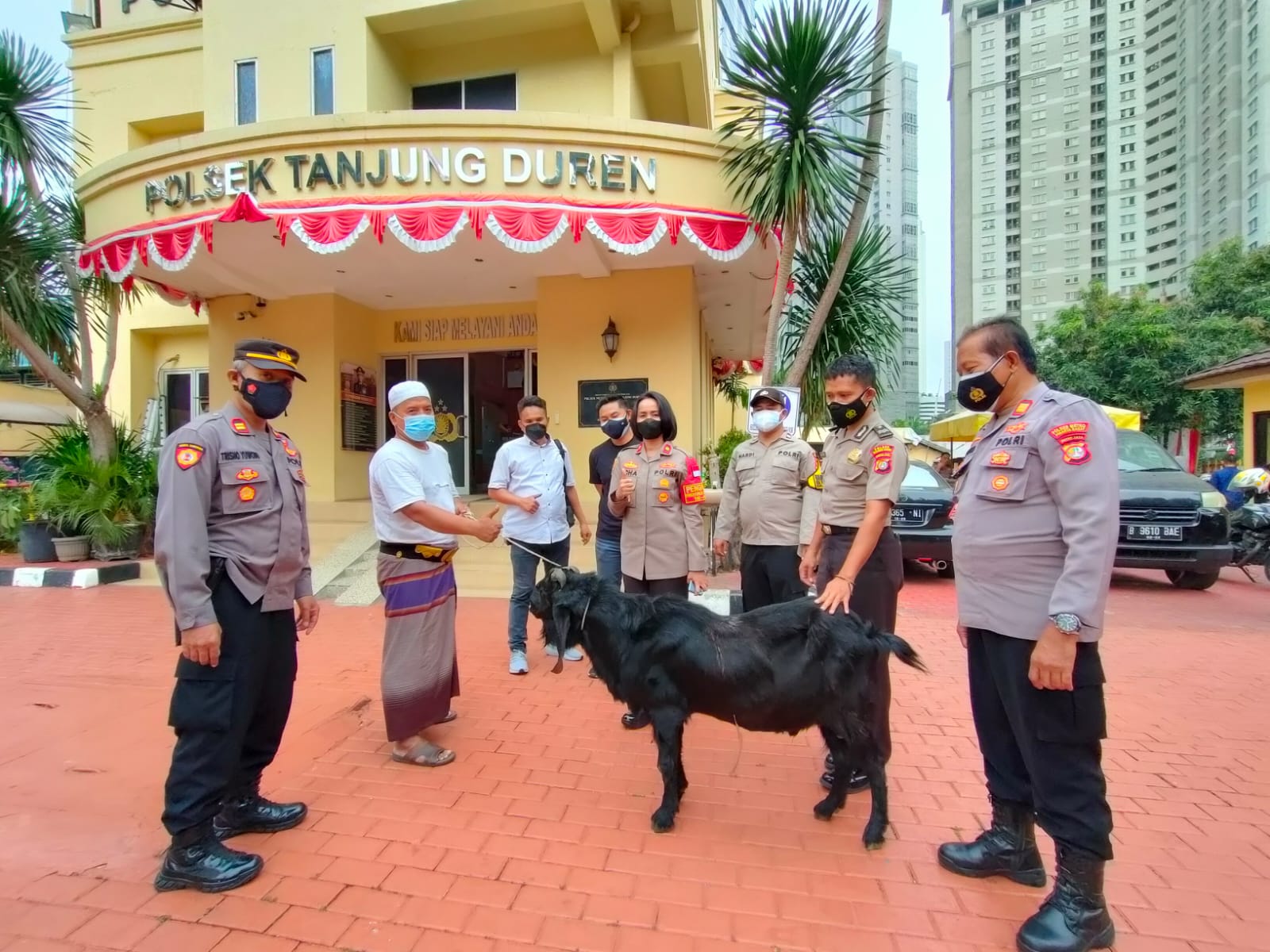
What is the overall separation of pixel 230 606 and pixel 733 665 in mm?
1838

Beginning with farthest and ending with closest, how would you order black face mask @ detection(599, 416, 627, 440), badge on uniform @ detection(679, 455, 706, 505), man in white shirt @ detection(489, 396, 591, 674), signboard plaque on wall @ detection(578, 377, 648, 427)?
signboard plaque on wall @ detection(578, 377, 648, 427) → black face mask @ detection(599, 416, 627, 440) → man in white shirt @ detection(489, 396, 591, 674) → badge on uniform @ detection(679, 455, 706, 505)

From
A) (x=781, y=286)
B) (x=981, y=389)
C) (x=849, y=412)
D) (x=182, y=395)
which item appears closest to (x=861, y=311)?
(x=781, y=286)

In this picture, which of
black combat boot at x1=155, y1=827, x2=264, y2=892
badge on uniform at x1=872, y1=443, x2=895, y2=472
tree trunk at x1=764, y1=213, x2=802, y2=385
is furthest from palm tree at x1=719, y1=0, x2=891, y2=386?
black combat boot at x1=155, y1=827, x2=264, y2=892

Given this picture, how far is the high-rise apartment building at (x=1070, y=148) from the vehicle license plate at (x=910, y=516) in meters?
64.0

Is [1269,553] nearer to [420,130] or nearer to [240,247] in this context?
[420,130]

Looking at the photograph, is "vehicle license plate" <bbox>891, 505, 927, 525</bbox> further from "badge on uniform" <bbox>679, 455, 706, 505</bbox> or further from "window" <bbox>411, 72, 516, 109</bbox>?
"window" <bbox>411, 72, 516, 109</bbox>

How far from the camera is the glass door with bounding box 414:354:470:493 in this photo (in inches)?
414

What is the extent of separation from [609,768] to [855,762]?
1.14 m

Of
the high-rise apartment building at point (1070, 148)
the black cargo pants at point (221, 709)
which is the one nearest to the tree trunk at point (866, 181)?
the black cargo pants at point (221, 709)

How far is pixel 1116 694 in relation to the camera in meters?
4.19

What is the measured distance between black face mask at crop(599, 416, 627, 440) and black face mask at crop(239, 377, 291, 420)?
8.30 feet

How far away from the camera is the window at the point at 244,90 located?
10133mm

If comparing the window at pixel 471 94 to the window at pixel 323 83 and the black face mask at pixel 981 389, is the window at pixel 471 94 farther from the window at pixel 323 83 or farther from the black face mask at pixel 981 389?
the black face mask at pixel 981 389

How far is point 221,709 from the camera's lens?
7.48 ft
